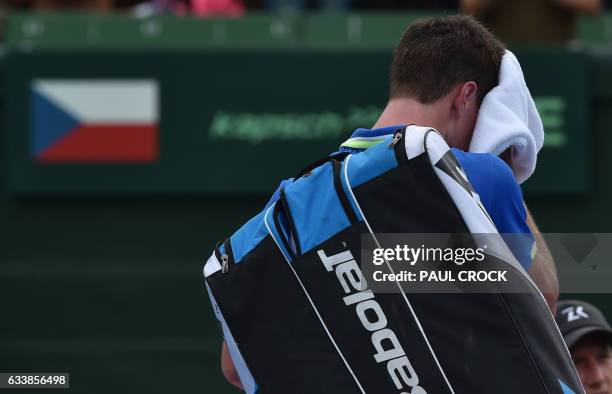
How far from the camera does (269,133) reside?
4.78m

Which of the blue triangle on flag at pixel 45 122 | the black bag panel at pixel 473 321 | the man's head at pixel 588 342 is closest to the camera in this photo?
the black bag panel at pixel 473 321

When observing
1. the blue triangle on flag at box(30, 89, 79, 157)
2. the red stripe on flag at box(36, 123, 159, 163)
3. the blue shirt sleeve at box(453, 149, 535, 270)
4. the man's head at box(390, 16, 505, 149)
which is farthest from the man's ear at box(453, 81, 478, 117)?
the blue triangle on flag at box(30, 89, 79, 157)

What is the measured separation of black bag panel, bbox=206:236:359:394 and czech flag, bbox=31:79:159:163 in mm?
2744

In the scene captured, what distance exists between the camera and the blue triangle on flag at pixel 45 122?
476cm

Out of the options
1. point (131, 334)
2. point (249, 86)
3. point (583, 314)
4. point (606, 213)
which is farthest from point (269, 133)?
point (583, 314)

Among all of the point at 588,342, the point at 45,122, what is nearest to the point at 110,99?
the point at 45,122

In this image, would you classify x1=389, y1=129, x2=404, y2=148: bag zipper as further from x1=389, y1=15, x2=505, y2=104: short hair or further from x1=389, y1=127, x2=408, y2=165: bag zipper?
x1=389, y1=15, x2=505, y2=104: short hair

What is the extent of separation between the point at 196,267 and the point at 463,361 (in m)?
2.95

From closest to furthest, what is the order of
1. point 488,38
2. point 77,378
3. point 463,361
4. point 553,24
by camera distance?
1. point 463,361
2. point 488,38
3. point 77,378
4. point 553,24

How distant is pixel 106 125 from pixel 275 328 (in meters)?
2.89

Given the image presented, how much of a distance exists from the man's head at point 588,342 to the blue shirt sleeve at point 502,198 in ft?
5.21

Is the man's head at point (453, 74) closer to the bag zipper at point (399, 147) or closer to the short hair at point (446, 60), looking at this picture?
the short hair at point (446, 60)

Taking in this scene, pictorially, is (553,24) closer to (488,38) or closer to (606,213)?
(606,213)

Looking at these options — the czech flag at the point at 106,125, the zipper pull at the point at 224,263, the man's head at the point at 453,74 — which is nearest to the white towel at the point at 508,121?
the man's head at the point at 453,74
